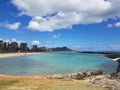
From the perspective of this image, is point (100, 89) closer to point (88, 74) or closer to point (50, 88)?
point (50, 88)

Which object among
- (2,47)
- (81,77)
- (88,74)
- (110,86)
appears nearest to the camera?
(110,86)

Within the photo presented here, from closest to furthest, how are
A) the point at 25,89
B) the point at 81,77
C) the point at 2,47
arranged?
the point at 25,89, the point at 81,77, the point at 2,47

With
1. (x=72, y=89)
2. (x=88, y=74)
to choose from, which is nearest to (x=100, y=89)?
(x=72, y=89)

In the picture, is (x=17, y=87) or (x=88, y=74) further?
(x=88, y=74)

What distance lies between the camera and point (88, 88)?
2622 cm

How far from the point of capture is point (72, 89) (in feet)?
82.0

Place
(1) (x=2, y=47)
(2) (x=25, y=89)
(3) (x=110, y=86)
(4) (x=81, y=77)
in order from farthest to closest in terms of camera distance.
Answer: (1) (x=2, y=47) → (4) (x=81, y=77) → (3) (x=110, y=86) → (2) (x=25, y=89)

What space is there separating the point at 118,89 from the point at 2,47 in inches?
6761

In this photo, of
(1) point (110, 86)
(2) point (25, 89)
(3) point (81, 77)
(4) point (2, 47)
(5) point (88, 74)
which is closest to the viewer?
(2) point (25, 89)

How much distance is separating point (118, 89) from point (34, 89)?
26.9ft

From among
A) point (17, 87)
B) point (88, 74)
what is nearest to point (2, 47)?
point (88, 74)

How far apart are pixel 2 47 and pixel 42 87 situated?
556ft

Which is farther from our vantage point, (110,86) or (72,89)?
(110,86)

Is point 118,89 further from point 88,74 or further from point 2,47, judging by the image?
point 2,47
